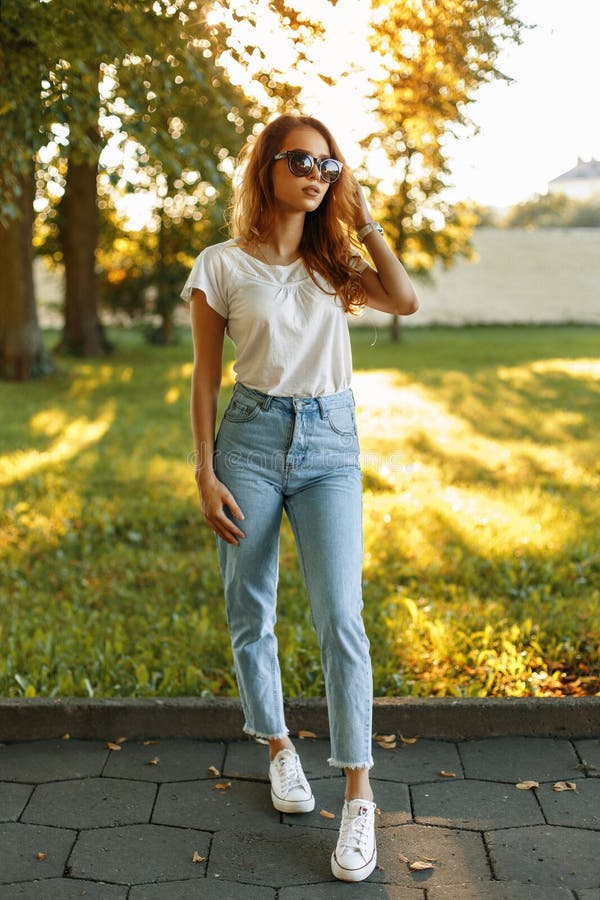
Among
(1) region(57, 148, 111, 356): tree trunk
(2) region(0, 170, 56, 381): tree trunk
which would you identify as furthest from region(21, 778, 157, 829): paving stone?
(1) region(57, 148, 111, 356): tree trunk

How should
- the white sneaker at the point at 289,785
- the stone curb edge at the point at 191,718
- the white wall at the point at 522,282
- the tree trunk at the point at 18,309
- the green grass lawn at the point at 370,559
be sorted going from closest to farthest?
the white sneaker at the point at 289,785 < the stone curb edge at the point at 191,718 < the green grass lawn at the point at 370,559 < the tree trunk at the point at 18,309 < the white wall at the point at 522,282

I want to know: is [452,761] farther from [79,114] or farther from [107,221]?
[107,221]

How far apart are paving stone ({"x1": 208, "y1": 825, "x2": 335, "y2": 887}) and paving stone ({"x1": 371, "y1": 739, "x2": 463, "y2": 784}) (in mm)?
472

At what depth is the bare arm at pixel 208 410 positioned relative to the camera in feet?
9.97

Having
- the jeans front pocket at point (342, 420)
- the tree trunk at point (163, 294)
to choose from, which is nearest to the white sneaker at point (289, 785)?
the jeans front pocket at point (342, 420)

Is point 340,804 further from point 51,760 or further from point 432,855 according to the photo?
point 51,760

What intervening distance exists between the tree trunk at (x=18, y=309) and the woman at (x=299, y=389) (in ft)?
44.6

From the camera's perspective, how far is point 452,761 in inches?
141

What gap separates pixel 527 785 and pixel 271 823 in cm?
87

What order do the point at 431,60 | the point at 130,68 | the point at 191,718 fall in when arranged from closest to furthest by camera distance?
the point at 191,718, the point at 431,60, the point at 130,68

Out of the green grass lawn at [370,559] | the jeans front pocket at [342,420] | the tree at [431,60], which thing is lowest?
the green grass lawn at [370,559]

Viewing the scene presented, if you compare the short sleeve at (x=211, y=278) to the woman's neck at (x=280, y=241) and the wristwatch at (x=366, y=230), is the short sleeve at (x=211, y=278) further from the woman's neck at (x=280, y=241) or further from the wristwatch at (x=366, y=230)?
the wristwatch at (x=366, y=230)

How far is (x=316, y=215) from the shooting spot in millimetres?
3133

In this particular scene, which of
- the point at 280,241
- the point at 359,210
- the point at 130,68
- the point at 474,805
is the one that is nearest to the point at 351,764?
the point at 474,805
